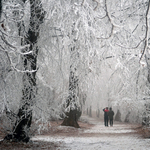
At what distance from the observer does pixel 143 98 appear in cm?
798

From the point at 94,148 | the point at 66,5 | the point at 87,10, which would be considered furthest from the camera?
the point at 94,148

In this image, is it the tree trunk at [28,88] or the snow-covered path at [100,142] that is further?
the snow-covered path at [100,142]

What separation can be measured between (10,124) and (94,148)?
2.67 metres

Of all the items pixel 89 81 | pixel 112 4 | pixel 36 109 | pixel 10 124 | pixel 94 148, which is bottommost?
pixel 94 148

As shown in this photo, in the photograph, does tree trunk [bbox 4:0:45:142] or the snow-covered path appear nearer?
tree trunk [bbox 4:0:45:142]

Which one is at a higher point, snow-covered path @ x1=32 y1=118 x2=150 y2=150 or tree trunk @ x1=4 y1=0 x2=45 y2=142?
tree trunk @ x1=4 y1=0 x2=45 y2=142

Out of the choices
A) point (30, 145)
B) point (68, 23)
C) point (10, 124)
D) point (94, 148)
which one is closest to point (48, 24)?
point (68, 23)

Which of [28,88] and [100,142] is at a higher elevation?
[28,88]

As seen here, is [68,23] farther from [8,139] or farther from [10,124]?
[8,139]

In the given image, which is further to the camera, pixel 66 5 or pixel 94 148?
pixel 94 148

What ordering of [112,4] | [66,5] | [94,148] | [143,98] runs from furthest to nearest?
1. [143,98]
2. [94,148]
3. [112,4]
4. [66,5]

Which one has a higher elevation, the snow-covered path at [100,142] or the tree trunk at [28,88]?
the tree trunk at [28,88]

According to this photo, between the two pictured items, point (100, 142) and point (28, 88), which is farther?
point (100, 142)

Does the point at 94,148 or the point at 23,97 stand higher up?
the point at 23,97
